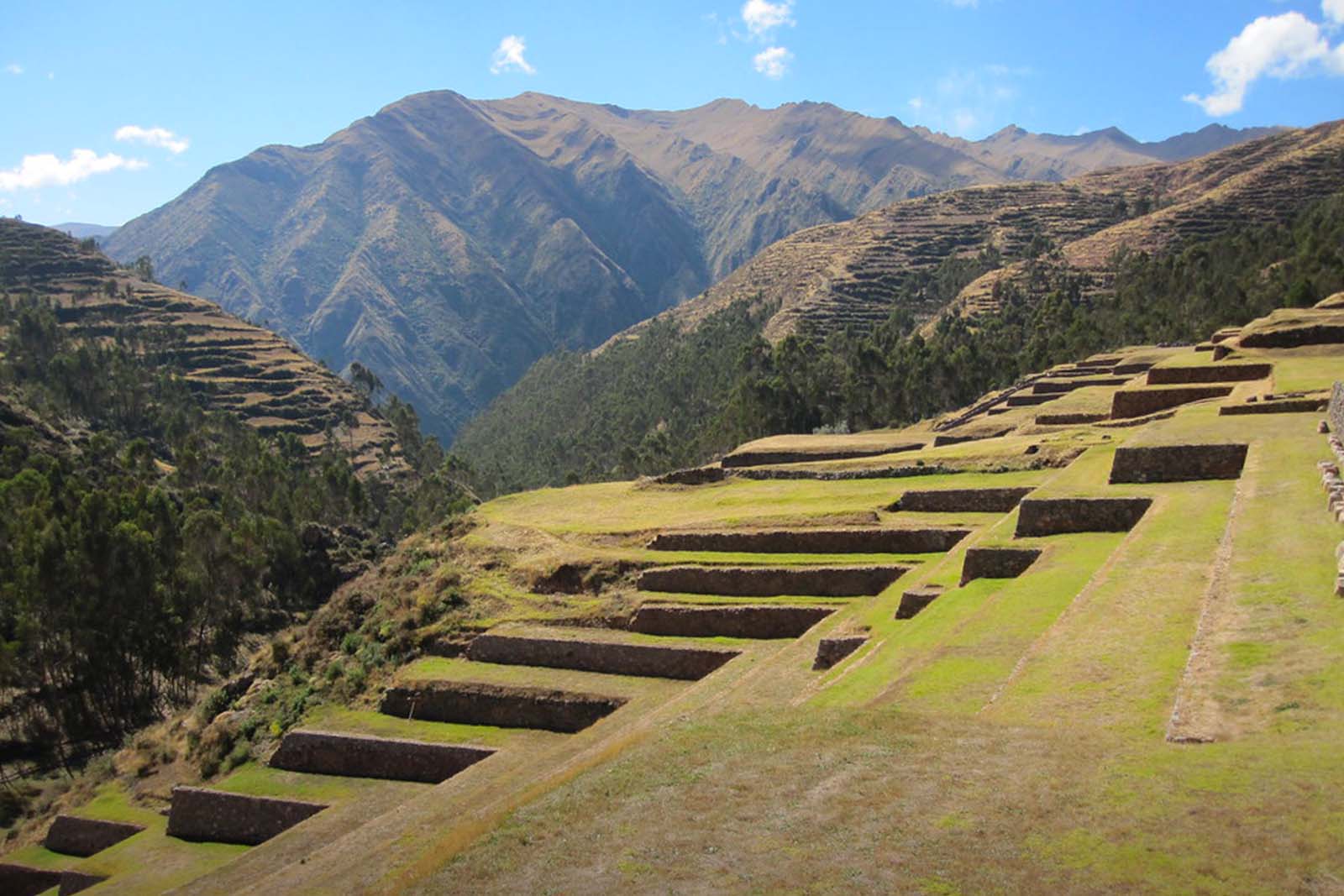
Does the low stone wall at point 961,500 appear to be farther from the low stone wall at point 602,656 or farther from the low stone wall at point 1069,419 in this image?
the low stone wall at point 1069,419

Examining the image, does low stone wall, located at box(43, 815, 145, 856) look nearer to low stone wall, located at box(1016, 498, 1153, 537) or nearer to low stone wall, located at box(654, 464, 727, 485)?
low stone wall, located at box(1016, 498, 1153, 537)

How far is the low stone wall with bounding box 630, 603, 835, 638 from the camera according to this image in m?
25.2

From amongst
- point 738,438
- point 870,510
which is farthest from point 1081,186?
point 870,510

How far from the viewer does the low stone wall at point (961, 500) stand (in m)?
29.8

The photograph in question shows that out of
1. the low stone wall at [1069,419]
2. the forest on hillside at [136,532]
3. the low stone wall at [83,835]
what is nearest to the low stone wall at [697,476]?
the low stone wall at [1069,419]

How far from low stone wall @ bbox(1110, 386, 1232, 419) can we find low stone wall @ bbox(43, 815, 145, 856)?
33703 millimetres

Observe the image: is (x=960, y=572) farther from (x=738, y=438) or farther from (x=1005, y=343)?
(x=1005, y=343)

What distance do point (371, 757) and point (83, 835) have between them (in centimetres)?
872

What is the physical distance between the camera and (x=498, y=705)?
24625mm

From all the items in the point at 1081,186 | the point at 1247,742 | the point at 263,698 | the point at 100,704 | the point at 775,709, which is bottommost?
the point at 100,704

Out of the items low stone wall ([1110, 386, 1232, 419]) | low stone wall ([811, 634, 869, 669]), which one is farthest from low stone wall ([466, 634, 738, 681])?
low stone wall ([1110, 386, 1232, 419])

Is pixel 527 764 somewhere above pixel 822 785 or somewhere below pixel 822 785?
below

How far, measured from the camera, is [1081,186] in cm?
17450

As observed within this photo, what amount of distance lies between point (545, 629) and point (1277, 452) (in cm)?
1772
